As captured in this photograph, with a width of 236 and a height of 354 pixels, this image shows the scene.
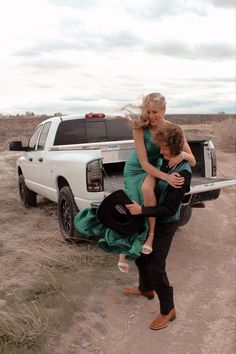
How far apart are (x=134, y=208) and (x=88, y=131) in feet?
12.0

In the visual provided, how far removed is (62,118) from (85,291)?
3.36 meters

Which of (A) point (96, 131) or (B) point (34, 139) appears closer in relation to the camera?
(A) point (96, 131)

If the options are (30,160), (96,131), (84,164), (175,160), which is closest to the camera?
(175,160)

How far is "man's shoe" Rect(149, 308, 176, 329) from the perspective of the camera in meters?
4.18

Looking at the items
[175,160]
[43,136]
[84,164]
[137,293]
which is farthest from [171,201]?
[43,136]

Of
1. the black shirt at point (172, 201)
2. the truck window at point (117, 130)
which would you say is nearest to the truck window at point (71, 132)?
the truck window at point (117, 130)

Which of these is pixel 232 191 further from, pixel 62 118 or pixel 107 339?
pixel 107 339

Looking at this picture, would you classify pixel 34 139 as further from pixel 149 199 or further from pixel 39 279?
pixel 149 199

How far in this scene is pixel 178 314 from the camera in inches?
176

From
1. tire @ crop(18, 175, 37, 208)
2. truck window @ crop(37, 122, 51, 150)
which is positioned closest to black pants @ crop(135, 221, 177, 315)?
truck window @ crop(37, 122, 51, 150)

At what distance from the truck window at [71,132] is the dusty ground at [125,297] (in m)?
1.38

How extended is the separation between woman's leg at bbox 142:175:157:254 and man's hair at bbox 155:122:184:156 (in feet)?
1.04

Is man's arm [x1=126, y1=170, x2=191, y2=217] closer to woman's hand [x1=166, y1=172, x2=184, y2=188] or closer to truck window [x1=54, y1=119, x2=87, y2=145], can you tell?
woman's hand [x1=166, y1=172, x2=184, y2=188]

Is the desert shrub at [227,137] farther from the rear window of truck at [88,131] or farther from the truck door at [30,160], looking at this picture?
the rear window of truck at [88,131]
